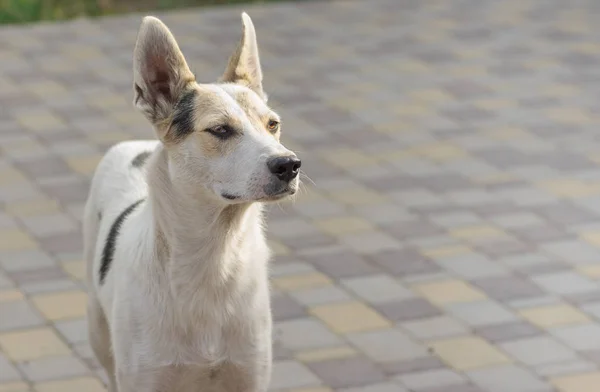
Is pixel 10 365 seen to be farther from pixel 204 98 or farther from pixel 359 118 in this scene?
pixel 359 118

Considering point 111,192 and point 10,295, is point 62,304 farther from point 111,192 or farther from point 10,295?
point 111,192

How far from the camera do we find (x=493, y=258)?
6969 mm

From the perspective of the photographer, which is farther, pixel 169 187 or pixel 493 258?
pixel 493 258

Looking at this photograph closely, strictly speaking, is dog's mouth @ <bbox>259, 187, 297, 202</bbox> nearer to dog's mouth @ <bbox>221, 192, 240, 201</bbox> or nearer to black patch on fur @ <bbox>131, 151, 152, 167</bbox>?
dog's mouth @ <bbox>221, 192, 240, 201</bbox>

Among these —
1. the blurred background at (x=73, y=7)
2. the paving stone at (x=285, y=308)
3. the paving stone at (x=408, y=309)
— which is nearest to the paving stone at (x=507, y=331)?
the paving stone at (x=408, y=309)

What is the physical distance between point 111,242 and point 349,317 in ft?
5.87

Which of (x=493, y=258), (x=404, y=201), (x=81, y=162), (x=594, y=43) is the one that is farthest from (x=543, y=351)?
(x=594, y=43)

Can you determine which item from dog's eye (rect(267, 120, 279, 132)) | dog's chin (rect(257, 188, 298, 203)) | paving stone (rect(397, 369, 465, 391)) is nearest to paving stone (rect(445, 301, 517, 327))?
paving stone (rect(397, 369, 465, 391))

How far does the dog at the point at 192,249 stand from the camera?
4.38 m

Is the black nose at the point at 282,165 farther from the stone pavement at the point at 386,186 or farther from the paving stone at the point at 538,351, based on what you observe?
the paving stone at the point at 538,351

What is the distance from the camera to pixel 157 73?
4543mm

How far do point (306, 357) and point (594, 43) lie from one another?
20.5 feet

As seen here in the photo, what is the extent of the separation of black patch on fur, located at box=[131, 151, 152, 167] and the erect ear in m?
0.67

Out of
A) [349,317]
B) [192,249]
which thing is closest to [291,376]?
[349,317]
